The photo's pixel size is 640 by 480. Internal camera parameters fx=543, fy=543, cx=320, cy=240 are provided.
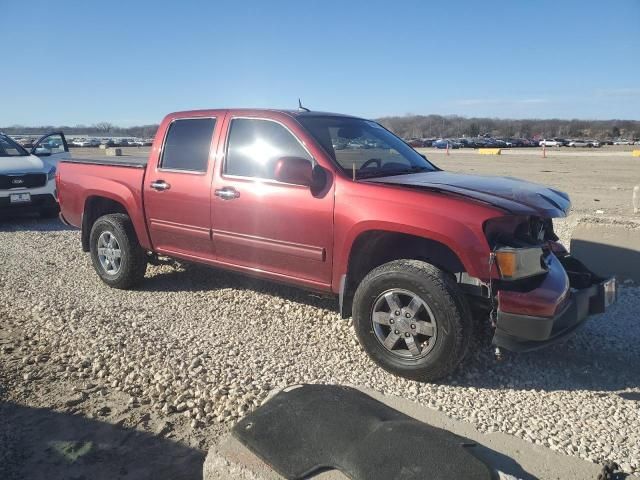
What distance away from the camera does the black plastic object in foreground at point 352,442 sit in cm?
250

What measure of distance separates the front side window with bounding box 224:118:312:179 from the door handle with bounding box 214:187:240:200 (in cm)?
15

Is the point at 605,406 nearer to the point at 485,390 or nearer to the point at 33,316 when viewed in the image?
the point at 485,390

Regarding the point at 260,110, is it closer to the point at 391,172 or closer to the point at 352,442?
the point at 391,172

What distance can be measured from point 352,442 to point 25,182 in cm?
915

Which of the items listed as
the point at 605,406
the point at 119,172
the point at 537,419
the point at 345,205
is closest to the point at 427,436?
the point at 537,419

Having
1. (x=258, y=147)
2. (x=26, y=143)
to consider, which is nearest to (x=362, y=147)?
(x=258, y=147)

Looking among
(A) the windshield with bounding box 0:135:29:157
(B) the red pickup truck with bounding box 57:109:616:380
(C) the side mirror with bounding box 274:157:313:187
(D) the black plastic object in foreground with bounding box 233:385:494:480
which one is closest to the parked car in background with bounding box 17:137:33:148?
(A) the windshield with bounding box 0:135:29:157

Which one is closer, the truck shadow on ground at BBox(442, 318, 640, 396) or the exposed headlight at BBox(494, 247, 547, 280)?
the exposed headlight at BBox(494, 247, 547, 280)

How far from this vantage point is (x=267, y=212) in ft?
14.7

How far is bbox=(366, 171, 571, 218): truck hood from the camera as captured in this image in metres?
3.65

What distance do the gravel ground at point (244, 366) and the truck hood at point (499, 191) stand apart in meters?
1.21

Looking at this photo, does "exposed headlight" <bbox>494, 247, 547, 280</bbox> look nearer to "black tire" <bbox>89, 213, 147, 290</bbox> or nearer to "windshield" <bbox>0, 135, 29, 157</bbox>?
"black tire" <bbox>89, 213, 147, 290</bbox>

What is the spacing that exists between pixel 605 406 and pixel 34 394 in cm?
377

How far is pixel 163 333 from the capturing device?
4617 millimetres
